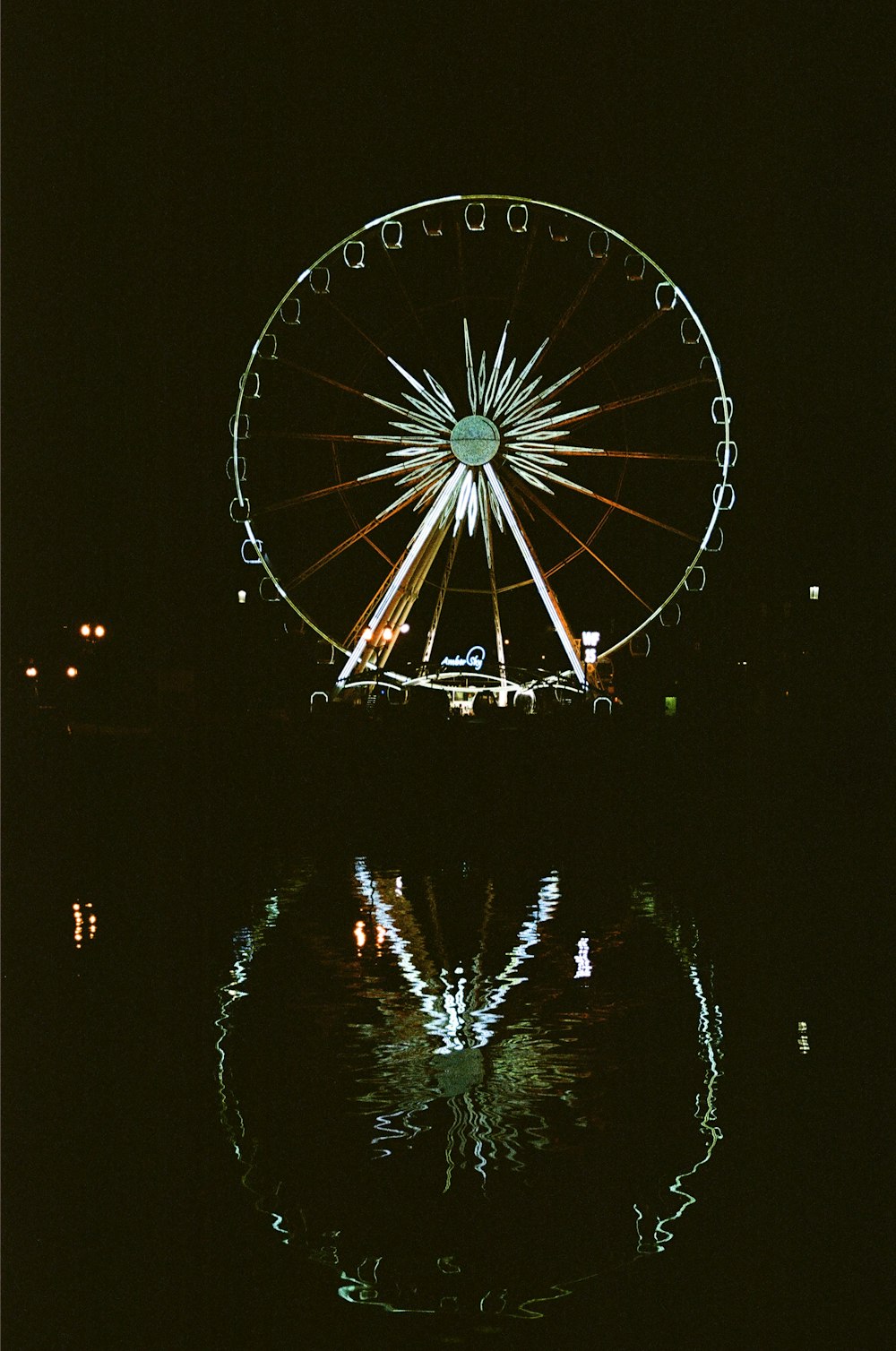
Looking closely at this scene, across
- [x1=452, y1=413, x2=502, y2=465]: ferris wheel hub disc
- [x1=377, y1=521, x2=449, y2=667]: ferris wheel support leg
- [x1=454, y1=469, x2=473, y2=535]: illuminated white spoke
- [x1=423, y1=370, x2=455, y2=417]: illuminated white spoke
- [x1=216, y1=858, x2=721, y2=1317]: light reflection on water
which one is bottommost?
[x1=216, y1=858, x2=721, y2=1317]: light reflection on water

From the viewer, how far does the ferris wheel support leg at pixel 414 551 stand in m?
25.0

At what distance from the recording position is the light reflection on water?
201 inches

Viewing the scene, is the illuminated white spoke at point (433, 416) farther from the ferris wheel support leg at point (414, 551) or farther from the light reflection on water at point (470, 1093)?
the light reflection on water at point (470, 1093)

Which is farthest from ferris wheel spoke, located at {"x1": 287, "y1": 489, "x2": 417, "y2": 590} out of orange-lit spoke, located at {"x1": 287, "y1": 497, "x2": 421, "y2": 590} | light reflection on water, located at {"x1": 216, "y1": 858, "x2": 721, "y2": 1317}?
light reflection on water, located at {"x1": 216, "y1": 858, "x2": 721, "y2": 1317}

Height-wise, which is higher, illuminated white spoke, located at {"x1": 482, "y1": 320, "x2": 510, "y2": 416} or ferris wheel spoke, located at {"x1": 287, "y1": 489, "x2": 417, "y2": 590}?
illuminated white spoke, located at {"x1": 482, "y1": 320, "x2": 510, "y2": 416}

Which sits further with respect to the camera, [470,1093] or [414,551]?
[414,551]

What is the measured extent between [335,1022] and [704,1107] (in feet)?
7.42

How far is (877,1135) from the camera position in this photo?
20.6 ft

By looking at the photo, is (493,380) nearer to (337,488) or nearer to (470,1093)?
(337,488)

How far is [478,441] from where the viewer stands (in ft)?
80.4

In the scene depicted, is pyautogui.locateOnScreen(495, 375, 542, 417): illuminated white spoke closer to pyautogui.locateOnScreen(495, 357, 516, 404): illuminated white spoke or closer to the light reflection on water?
pyautogui.locateOnScreen(495, 357, 516, 404): illuminated white spoke

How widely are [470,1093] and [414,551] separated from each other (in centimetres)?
1848

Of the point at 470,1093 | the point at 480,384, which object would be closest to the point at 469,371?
the point at 480,384

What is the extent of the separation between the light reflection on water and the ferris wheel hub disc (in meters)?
13.4
